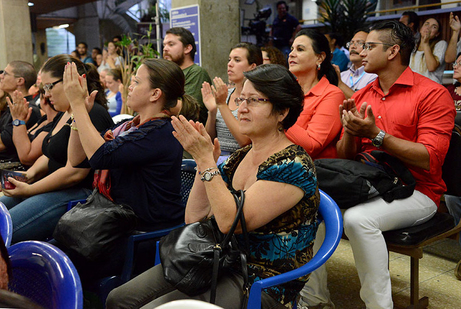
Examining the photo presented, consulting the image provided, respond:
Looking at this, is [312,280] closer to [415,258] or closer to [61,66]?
[415,258]

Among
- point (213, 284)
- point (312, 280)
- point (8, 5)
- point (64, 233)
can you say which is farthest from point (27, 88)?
point (8, 5)

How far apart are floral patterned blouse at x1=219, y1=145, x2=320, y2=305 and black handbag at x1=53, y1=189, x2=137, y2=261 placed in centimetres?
→ 78

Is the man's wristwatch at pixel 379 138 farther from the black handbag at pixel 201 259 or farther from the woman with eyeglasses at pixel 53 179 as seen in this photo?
the woman with eyeglasses at pixel 53 179

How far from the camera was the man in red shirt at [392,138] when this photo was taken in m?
2.25

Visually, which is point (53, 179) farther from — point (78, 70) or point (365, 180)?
point (365, 180)

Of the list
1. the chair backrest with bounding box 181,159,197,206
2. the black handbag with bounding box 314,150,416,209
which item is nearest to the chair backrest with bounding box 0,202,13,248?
the chair backrest with bounding box 181,159,197,206

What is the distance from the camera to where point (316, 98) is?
2883mm

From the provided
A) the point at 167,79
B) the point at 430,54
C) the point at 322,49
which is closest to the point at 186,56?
the point at 322,49

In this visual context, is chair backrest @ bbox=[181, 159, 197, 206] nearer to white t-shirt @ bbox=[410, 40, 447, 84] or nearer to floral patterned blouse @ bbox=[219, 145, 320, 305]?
floral patterned blouse @ bbox=[219, 145, 320, 305]

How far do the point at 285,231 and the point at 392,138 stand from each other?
942mm

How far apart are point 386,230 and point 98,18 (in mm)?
17171

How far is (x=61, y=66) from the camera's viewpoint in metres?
2.96

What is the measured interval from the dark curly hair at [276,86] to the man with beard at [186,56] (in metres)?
2.43

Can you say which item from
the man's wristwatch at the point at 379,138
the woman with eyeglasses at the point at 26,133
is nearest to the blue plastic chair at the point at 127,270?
the man's wristwatch at the point at 379,138
